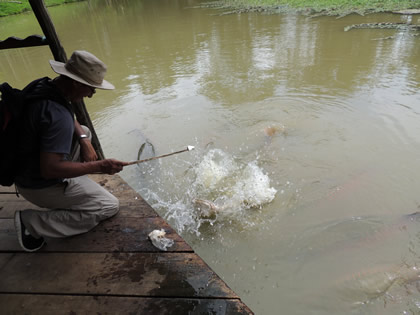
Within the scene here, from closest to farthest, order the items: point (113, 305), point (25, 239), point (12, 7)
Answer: point (113, 305) → point (25, 239) → point (12, 7)

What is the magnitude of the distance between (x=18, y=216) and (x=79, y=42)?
547 inches

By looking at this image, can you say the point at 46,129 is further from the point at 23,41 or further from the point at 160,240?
the point at 23,41

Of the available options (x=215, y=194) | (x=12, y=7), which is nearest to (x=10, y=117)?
(x=215, y=194)

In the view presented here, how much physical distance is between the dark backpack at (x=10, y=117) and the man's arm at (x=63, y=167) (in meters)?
0.24

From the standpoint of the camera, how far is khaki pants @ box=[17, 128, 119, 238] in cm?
215

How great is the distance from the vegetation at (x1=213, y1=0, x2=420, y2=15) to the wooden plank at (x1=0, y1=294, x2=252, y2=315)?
14596 mm

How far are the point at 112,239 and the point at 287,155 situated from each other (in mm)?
3255

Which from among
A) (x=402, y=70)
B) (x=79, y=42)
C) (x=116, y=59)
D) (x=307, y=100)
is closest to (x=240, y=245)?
(x=307, y=100)

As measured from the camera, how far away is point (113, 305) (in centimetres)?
174

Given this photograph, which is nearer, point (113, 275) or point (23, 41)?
point (113, 275)

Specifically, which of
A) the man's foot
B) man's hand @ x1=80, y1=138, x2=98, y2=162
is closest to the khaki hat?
man's hand @ x1=80, y1=138, x2=98, y2=162

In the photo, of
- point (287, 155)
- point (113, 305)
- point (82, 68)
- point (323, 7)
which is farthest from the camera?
point (323, 7)

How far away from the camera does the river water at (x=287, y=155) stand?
2760 millimetres

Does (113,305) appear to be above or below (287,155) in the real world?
above
